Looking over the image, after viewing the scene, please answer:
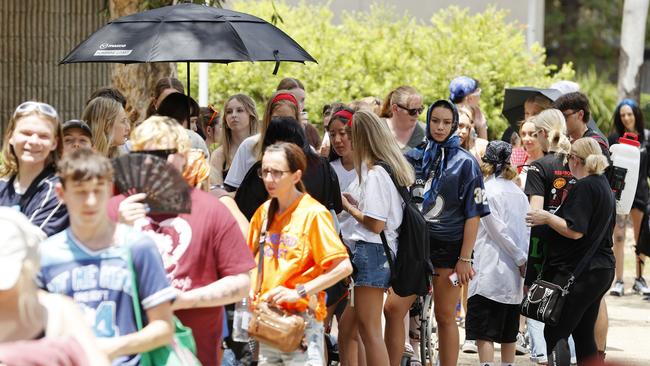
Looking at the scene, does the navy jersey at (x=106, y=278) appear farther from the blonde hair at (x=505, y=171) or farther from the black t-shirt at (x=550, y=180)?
the black t-shirt at (x=550, y=180)

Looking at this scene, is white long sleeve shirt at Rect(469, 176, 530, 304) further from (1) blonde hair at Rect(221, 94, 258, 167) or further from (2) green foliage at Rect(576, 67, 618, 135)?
(2) green foliage at Rect(576, 67, 618, 135)

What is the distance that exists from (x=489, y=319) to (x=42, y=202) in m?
3.95

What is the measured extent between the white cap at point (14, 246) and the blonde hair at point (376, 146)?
146 inches

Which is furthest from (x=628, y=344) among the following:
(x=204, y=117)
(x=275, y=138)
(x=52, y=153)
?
(x=52, y=153)

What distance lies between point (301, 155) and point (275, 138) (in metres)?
0.95

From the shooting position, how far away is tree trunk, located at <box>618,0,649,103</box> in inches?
715

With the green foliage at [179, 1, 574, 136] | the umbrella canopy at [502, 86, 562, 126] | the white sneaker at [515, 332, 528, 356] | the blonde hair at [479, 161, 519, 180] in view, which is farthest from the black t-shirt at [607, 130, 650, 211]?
the blonde hair at [479, 161, 519, 180]

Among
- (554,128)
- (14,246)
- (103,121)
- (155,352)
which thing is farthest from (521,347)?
(14,246)

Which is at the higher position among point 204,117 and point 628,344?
point 204,117

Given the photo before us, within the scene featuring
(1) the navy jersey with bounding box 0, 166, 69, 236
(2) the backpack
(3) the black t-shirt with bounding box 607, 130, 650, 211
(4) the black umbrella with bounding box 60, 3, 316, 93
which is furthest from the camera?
(3) the black t-shirt with bounding box 607, 130, 650, 211

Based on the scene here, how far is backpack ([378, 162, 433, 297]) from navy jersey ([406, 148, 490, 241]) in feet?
1.60

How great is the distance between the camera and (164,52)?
769 cm

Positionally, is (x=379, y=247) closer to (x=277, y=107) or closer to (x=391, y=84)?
(x=277, y=107)

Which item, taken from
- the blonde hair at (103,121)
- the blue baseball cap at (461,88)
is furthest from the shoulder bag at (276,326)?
the blue baseball cap at (461,88)
